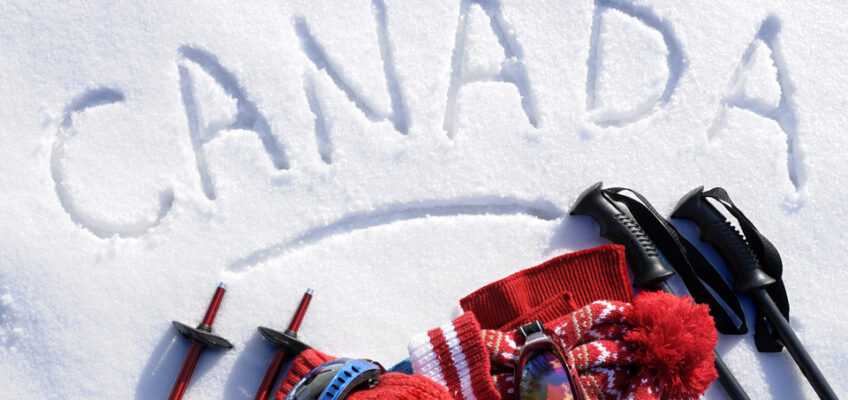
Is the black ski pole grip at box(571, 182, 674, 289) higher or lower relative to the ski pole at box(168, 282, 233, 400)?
higher

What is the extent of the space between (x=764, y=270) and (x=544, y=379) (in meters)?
0.58

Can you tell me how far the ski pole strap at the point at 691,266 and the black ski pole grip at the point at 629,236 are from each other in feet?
0.08

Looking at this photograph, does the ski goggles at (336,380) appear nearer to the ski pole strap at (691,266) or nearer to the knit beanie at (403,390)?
the knit beanie at (403,390)

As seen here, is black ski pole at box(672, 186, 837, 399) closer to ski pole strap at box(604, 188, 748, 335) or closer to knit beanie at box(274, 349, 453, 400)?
ski pole strap at box(604, 188, 748, 335)

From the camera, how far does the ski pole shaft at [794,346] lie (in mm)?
1144

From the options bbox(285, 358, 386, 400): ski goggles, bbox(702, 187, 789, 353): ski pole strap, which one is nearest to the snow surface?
bbox(702, 187, 789, 353): ski pole strap

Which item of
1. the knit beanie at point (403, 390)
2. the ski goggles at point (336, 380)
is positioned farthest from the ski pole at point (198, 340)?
the knit beanie at point (403, 390)

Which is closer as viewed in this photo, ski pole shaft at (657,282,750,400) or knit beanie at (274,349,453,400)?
knit beanie at (274,349,453,400)

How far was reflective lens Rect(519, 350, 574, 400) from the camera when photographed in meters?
1.00

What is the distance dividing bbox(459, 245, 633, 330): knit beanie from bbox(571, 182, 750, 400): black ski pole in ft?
0.09

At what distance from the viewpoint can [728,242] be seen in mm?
1180

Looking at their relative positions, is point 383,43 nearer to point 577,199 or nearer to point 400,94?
point 400,94

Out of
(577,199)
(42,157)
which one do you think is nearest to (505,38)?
(577,199)

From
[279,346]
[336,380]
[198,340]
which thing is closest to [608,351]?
[336,380]
